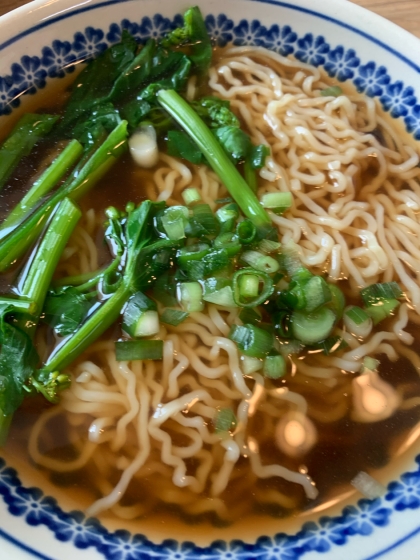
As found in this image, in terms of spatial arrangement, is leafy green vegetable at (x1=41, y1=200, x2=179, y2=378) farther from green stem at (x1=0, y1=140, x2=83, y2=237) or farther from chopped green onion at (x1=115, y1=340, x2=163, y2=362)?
green stem at (x1=0, y1=140, x2=83, y2=237)

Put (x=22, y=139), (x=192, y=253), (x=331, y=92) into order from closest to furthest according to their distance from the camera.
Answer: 1. (x=192, y=253)
2. (x=22, y=139)
3. (x=331, y=92)

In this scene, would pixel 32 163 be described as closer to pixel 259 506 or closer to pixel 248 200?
pixel 248 200

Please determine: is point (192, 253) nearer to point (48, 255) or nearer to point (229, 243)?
point (229, 243)

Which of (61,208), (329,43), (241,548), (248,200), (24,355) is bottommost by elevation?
(241,548)

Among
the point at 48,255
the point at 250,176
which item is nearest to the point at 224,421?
the point at 48,255

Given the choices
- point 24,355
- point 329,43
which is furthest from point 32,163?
point 329,43

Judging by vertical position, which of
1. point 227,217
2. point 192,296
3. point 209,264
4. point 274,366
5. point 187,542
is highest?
point 227,217

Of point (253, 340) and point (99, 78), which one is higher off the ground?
point (99, 78)

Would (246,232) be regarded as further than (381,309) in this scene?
No
